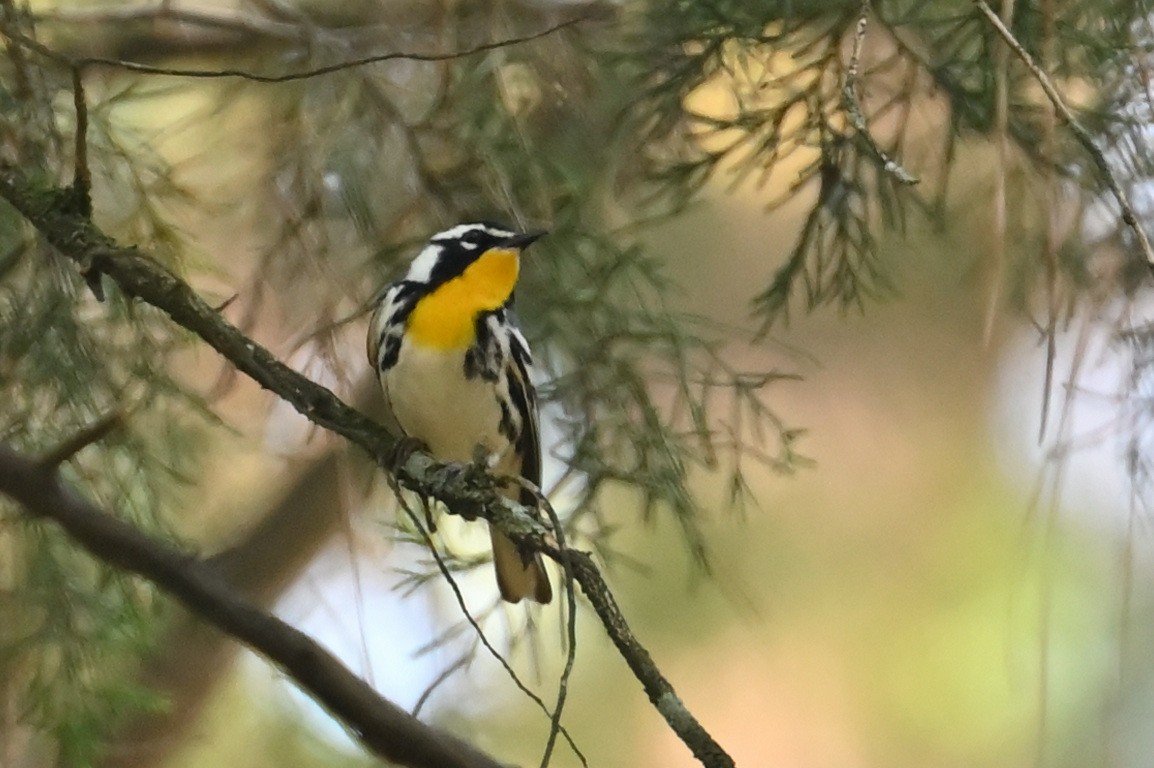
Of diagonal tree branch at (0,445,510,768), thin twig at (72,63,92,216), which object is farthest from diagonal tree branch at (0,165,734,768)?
diagonal tree branch at (0,445,510,768)

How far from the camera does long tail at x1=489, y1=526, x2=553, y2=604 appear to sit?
3.51 feet

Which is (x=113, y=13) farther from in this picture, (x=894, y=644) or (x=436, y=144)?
(x=894, y=644)

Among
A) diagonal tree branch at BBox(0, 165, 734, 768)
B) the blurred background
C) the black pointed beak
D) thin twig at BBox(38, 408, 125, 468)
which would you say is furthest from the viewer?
the black pointed beak

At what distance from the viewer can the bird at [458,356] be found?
3.49 feet

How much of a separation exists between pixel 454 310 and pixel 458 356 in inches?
1.5

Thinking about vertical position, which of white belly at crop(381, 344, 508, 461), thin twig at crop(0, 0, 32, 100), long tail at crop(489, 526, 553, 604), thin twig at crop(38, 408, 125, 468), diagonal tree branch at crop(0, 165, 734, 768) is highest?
white belly at crop(381, 344, 508, 461)

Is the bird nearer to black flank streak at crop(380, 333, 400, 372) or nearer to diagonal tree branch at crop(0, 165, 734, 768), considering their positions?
black flank streak at crop(380, 333, 400, 372)

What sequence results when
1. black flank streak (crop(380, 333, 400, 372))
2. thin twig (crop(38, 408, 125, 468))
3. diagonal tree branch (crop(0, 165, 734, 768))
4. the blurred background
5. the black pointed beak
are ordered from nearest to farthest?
thin twig (crop(38, 408, 125, 468)), diagonal tree branch (crop(0, 165, 734, 768)), the blurred background, the black pointed beak, black flank streak (crop(380, 333, 400, 372))

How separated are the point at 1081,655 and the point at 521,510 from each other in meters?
0.83

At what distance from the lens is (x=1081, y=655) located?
1336mm

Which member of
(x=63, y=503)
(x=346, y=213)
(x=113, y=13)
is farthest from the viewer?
(x=113, y=13)

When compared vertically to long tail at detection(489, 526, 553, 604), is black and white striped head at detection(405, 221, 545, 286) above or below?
above

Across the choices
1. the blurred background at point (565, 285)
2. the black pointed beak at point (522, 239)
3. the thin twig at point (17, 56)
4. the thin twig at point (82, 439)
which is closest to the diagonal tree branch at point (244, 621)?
the thin twig at point (82, 439)

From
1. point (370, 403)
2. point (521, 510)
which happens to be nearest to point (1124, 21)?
point (521, 510)
